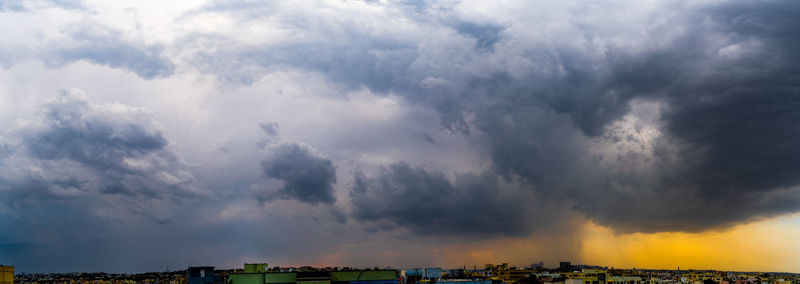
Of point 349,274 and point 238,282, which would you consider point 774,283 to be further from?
point 238,282

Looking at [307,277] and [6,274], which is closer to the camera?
[6,274]

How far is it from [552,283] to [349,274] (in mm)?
60322

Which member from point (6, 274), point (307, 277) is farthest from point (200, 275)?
point (6, 274)

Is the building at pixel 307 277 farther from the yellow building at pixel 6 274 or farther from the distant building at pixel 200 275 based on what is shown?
the yellow building at pixel 6 274

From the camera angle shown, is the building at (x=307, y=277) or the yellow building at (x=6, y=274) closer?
the yellow building at (x=6, y=274)

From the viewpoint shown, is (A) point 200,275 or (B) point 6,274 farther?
(A) point 200,275

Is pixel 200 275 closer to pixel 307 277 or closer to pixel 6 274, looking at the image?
pixel 307 277

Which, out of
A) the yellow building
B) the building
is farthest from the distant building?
the yellow building

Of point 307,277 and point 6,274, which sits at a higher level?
point 6,274

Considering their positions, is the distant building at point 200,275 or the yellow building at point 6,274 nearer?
the yellow building at point 6,274

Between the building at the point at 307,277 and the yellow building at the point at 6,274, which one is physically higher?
the yellow building at the point at 6,274

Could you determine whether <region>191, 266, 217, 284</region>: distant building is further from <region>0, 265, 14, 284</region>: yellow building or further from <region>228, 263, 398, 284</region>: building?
<region>0, 265, 14, 284</region>: yellow building

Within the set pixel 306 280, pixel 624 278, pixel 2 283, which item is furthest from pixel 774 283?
pixel 2 283

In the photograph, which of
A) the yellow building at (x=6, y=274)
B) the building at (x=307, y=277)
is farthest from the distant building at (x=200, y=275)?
the yellow building at (x=6, y=274)
